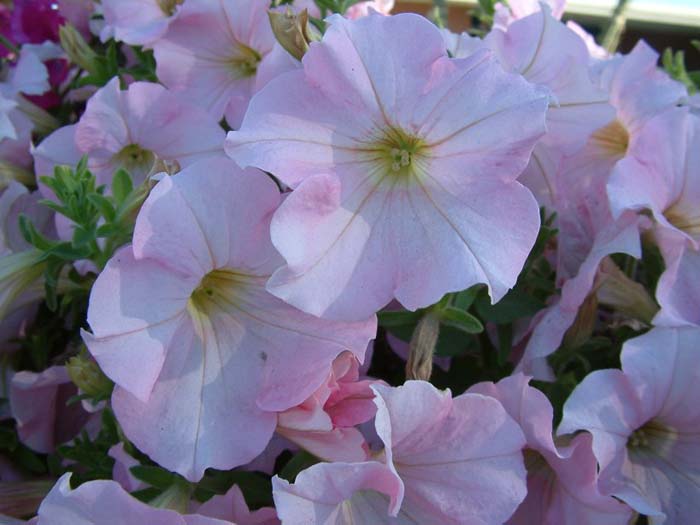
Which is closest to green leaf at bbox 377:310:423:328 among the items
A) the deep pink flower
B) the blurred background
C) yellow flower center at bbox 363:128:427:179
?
yellow flower center at bbox 363:128:427:179

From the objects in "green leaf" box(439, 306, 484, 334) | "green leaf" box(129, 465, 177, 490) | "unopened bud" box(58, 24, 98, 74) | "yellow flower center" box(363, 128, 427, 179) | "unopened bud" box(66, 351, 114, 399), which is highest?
"yellow flower center" box(363, 128, 427, 179)

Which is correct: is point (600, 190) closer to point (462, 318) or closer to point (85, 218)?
point (462, 318)

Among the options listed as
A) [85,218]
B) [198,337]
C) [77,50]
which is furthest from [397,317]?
[77,50]

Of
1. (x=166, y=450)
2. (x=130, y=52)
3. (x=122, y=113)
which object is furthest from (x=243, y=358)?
(x=130, y=52)

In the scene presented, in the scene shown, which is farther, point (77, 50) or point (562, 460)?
point (77, 50)

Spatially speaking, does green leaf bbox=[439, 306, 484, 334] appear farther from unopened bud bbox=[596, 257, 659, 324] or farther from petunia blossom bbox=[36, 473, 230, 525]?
petunia blossom bbox=[36, 473, 230, 525]

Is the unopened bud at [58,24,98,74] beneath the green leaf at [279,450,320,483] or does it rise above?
above
